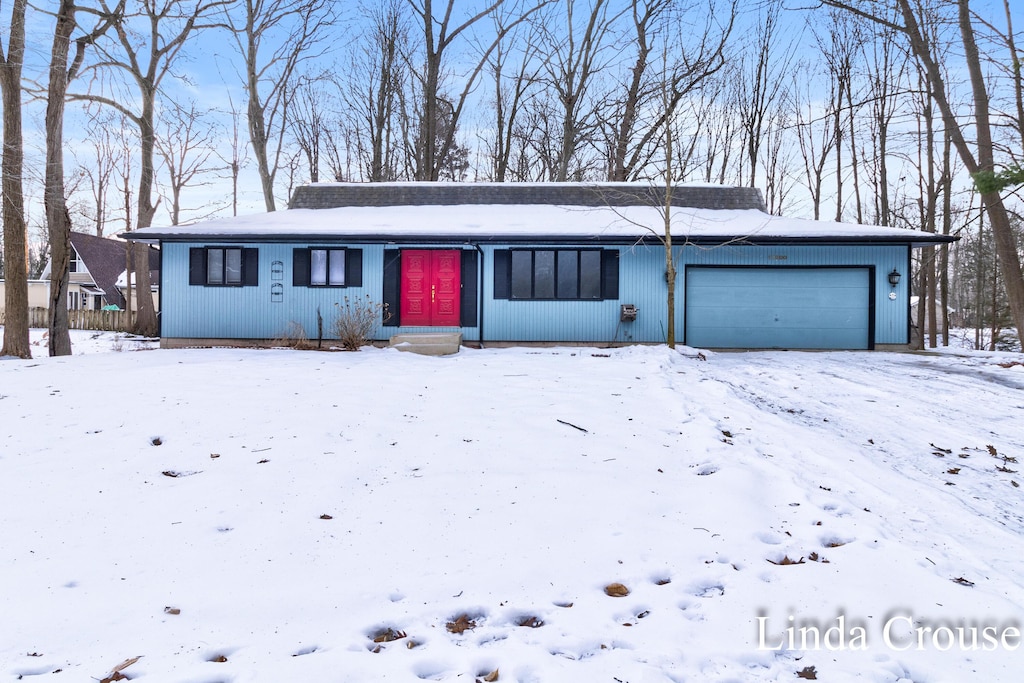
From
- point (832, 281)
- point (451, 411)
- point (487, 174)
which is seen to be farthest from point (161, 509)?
point (487, 174)

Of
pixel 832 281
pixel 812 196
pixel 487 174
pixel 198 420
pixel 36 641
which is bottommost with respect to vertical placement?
pixel 36 641

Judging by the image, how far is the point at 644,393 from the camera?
691 centimetres

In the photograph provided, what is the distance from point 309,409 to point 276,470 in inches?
69.2

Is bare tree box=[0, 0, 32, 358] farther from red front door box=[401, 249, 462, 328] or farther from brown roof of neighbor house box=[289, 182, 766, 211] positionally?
red front door box=[401, 249, 462, 328]

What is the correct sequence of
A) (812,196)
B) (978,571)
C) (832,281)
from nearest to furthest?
(978,571)
(832,281)
(812,196)

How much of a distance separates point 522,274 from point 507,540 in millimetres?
9980

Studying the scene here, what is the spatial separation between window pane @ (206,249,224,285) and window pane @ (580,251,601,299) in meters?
8.30

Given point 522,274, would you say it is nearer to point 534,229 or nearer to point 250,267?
point 534,229

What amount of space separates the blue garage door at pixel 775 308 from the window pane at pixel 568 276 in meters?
2.58

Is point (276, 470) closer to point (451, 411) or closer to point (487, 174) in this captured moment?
point (451, 411)

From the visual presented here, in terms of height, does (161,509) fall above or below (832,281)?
below

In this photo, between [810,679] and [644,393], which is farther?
[644,393]

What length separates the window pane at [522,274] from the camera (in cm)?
1274

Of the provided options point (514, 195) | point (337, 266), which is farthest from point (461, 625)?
point (514, 195)
